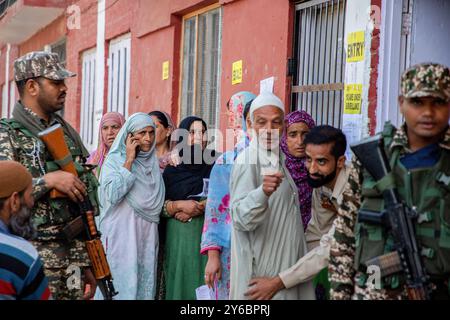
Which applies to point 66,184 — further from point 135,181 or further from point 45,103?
point 135,181

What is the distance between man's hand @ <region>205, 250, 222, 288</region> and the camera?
5770mm

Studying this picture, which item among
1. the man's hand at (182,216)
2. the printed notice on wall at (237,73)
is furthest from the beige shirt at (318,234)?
the printed notice on wall at (237,73)

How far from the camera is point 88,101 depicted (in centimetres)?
1669

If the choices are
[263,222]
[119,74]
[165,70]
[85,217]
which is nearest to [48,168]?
[85,217]

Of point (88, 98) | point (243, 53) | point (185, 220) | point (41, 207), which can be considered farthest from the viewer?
point (88, 98)

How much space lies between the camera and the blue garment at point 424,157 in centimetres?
377

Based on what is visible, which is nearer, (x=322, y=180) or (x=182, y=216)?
(x=322, y=180)

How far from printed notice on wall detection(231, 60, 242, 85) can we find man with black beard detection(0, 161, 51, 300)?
5606 millimetres

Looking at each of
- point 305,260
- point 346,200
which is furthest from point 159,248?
point 346,200

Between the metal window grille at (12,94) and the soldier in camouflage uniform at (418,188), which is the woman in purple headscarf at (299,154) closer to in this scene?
the soldier in camouflage uniform at (418,188)

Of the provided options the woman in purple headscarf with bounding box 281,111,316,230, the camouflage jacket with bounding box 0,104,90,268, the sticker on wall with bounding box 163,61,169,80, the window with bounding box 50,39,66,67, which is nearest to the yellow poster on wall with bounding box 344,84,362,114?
the woman in purple headscarf with bounding box 281,111,316,230

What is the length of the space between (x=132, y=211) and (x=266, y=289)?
2312 millimetres

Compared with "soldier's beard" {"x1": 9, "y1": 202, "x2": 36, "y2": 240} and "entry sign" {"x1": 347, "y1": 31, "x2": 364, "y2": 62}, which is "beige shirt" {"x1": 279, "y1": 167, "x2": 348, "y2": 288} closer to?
"soldier's beard" {"x1": 9, "y1": 202, "x2": 36, "y2": 240}
